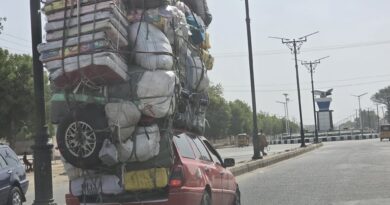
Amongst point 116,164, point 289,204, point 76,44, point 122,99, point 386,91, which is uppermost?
point 386,91

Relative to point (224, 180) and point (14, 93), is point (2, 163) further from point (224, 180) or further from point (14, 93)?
point (14, 93)

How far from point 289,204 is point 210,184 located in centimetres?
351

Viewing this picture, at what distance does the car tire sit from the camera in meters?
13.3

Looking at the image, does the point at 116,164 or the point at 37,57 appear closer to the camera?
the point at 116,164

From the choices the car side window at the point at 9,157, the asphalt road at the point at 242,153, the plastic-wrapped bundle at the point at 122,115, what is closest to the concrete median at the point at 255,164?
the asphalt road at the point at 242,153

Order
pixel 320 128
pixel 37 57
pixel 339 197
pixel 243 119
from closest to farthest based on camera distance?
pixel 37 57, pixel 339 197, pixel 320 128, pixel 243 119

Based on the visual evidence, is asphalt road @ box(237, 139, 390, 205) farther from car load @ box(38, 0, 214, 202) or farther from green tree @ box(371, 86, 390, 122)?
green tree @ box(371, 86, 390, 122)

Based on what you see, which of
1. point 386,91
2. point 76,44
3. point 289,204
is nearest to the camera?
point 76,44

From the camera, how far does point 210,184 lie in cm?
951

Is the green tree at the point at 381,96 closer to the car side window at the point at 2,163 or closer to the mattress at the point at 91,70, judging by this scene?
the car side window at the point at 2,163

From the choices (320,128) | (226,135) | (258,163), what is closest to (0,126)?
(258,163)

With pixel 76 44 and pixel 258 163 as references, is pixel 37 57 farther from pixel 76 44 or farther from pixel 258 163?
pixel 258 163

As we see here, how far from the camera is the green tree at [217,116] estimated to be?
304 ft

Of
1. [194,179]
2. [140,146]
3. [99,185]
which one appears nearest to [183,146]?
[194,179]
